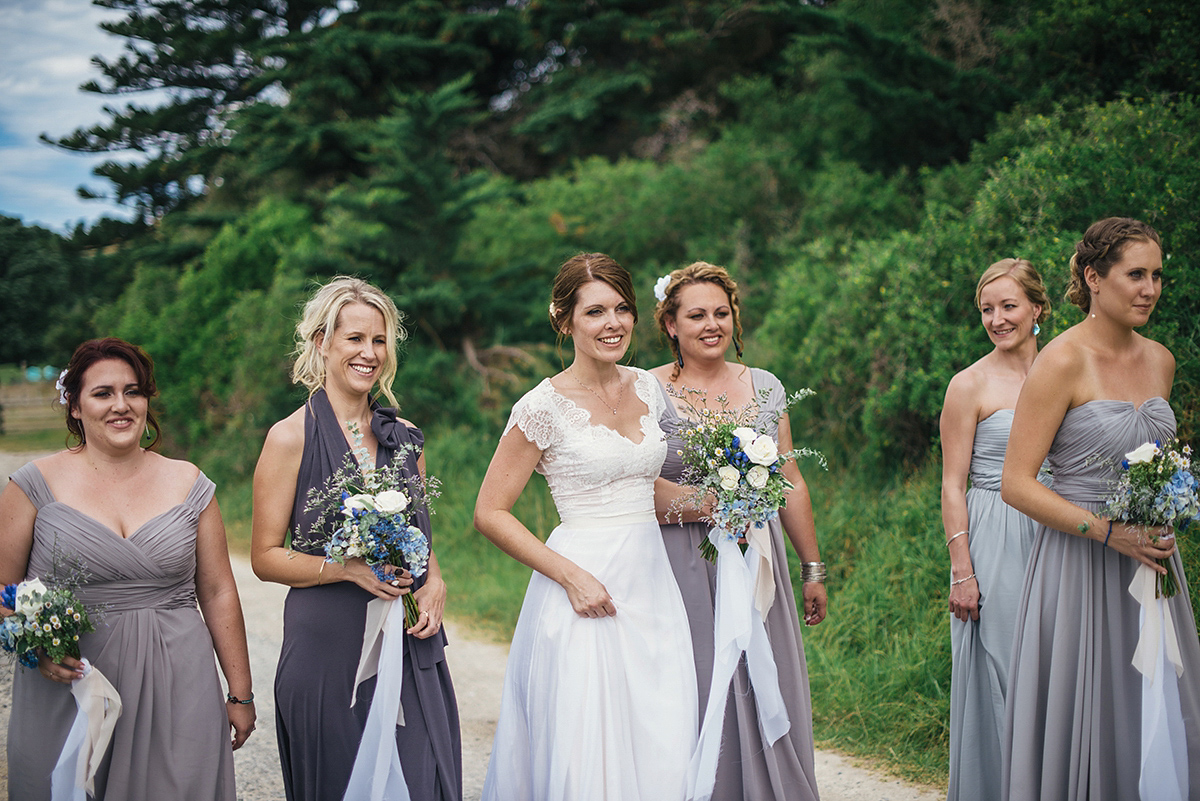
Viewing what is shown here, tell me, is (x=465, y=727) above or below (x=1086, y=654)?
below

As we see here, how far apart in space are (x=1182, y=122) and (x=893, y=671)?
16.6ft

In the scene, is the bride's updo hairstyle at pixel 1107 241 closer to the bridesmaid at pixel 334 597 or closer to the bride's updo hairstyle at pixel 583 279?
the bride's updo hairstyle at pixel 583 279

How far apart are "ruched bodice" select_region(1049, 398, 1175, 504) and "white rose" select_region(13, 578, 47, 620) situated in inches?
140

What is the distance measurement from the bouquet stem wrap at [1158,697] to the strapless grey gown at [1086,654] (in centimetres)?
10

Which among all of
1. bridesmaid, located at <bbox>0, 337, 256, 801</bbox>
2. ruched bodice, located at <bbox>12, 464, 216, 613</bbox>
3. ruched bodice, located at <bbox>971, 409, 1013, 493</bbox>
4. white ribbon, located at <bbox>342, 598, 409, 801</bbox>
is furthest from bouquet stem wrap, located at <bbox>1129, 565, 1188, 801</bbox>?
ruched bodice, located at <bbox>12, 464, 216, 613</bbox>

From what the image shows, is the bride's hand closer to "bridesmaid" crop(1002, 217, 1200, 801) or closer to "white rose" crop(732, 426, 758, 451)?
"white rose" crop(732, 426, 758, 451)

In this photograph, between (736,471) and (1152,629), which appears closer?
(1152,629)

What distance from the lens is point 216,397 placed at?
17938 mm

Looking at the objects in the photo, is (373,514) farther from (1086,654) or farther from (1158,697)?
(1158,697)

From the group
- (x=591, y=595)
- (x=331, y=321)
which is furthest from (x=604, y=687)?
(x=331, y=321)

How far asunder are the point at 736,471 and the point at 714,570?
0.82m

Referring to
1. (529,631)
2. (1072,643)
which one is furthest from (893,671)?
(529,631)

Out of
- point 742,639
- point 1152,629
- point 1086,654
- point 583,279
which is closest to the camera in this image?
point 1152,629

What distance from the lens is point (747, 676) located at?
370cm
